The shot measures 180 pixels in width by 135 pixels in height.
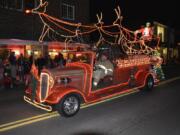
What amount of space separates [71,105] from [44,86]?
3.16 ft

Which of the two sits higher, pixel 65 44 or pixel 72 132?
pixel 65 44

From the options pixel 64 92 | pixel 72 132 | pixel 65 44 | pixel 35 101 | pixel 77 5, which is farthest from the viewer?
pixel 77 5

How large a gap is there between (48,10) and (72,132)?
1681cm

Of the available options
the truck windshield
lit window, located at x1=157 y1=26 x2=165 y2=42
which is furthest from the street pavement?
lit window, located at x1=157 y1=26 x2=165 y2=42

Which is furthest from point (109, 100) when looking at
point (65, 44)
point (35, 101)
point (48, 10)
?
point (48, 10)

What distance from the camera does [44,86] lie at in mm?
8180

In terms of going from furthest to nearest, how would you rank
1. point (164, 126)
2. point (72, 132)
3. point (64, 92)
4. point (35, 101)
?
point (35, 101) → point (64, 92) → point (164, 126) → point (72, 132)

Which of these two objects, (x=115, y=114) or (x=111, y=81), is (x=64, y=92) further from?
(x=111, y=81)

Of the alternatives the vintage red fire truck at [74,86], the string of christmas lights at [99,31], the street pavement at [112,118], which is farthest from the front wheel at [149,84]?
the string of christmas lights at [99,31]

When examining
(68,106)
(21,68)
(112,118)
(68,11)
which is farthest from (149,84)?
(68,11)

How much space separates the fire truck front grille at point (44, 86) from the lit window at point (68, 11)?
16.4m

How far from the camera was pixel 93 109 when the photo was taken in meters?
8.84

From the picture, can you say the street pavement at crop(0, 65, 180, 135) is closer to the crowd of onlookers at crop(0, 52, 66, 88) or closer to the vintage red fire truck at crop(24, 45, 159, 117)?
the vintage red fire truck at crop(24, 45, 159, 117)

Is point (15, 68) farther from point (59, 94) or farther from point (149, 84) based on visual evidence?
point (59, 94)
